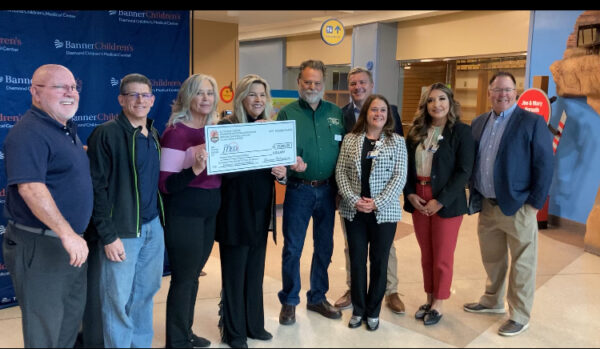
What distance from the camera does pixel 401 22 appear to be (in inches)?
350

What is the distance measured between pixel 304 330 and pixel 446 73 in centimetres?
664

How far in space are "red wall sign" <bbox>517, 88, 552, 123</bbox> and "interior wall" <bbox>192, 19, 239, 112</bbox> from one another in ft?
13.8

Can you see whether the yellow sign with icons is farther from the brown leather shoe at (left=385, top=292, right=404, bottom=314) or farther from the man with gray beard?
the brown leather shoe at (left=385, top=292, right=404, bottom=314)

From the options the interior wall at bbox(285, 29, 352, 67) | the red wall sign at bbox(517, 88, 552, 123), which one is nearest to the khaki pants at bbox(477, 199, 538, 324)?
the red wall sign at bbox(517, 88, 552, 123)

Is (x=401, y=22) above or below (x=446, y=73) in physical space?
above

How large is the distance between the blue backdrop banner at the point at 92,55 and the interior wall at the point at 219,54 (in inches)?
160

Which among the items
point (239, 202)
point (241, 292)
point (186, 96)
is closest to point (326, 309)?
point (241, 292)

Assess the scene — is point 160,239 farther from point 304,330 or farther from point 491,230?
point 491,230

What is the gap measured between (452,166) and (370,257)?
2.49 ft

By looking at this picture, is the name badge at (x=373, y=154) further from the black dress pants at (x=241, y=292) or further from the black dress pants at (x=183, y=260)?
the black dress pants at (x=183, y=260)

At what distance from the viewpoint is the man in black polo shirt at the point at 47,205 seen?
196 cm

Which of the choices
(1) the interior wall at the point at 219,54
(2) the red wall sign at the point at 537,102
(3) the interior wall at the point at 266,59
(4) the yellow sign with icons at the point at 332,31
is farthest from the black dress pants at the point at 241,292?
(3) the interior wall at the point at 266,59

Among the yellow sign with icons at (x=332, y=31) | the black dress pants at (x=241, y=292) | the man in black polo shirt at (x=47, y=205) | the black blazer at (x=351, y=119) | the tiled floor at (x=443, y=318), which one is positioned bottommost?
the tiled floor at (x=443, y=318)

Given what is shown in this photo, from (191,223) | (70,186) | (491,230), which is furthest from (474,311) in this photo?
(70,186)
